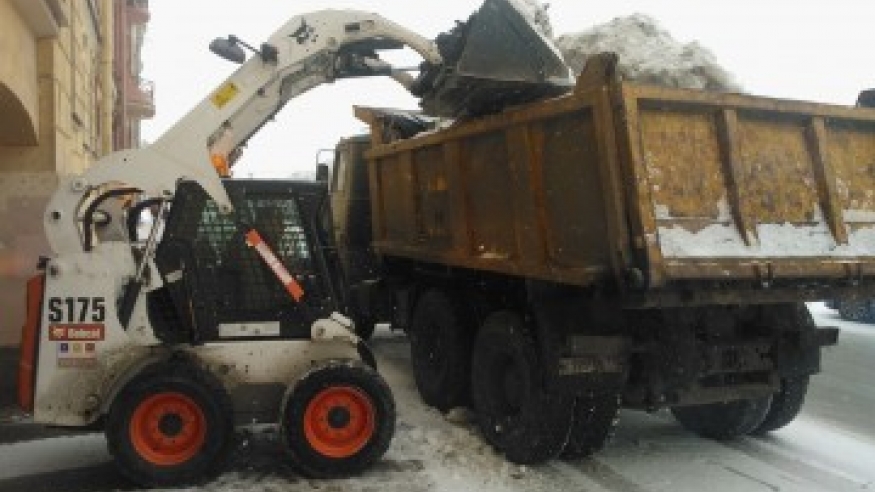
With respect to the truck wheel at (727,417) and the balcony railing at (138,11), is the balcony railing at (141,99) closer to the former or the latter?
the balcony railing at (138,11)

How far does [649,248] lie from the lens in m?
4.15

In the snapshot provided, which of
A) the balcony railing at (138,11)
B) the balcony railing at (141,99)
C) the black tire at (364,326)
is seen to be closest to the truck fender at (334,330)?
the black tire at (364,326)

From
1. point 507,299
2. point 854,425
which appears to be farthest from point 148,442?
point 854,425

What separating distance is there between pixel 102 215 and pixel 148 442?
149cm

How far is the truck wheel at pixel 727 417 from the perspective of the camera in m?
6.02

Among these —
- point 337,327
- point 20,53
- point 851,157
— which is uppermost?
point 20,53

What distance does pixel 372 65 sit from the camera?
232 inches

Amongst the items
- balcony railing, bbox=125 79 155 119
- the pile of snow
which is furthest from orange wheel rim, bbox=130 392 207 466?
balcony railing, bbox=125 79 155 119

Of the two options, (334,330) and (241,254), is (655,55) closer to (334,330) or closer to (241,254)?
(334,330)

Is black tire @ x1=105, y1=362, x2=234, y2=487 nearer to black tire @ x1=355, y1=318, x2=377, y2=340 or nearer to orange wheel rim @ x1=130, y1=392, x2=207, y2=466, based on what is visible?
orange wheel rim @ x1=130, y1=392, x2=207, y2=466

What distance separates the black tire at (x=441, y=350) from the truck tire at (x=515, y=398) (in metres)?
0.60

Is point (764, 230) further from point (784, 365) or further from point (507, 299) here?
point (507, 299)

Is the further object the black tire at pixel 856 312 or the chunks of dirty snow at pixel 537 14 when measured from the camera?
the black tire at pixel 856 312

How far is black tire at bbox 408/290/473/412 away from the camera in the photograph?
259 inches
